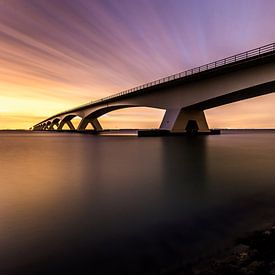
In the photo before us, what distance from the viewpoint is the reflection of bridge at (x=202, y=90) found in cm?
2341

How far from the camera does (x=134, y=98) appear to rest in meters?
44.7

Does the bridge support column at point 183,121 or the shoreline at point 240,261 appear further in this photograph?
the bridge support column at point 183,121

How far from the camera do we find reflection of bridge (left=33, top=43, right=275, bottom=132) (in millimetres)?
23406

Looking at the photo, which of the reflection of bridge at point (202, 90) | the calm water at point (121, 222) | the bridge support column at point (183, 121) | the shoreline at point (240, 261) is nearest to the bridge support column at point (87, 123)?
the reflection of bridge at point (202, 90)

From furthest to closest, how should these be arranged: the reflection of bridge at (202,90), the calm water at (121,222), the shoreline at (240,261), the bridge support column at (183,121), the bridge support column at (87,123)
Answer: the bridge support column at (87,123) → the bridge support column at (183,121) → the reflection of bridge at (202,90) → the calm water at (121,222) → the shoreline at (240,261)

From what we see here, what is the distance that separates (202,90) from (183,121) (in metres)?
7.45

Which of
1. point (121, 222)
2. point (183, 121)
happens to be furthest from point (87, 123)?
point (121, 222)

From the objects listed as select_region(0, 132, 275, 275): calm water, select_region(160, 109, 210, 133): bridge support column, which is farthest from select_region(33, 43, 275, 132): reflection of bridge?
select_region(0, 132, 275, 275): calm water

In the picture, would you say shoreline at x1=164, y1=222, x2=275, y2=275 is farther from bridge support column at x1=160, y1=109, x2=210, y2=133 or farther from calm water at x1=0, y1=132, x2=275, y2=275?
bridge support column at x1=160, y1=109, x2=210, y2=133

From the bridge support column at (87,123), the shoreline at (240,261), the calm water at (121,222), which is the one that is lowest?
the calm water at (121,222)

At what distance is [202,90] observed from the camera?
30.8 m

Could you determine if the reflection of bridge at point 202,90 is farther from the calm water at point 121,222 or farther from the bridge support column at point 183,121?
the calm water at point 121,222

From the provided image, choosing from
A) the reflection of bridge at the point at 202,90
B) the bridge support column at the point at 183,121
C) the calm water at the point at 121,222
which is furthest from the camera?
the bridge support column at the point at 183,121

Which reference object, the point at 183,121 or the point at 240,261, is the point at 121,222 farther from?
the point at 183,121
